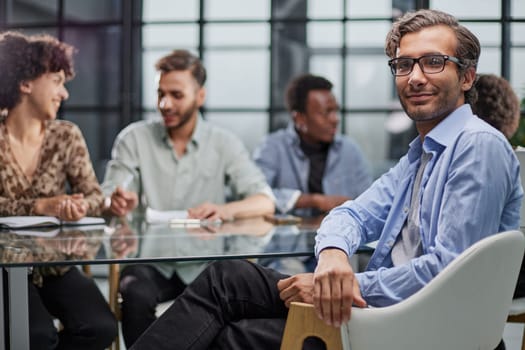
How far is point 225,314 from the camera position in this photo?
1.91 metres

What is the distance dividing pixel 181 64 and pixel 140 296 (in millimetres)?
1056

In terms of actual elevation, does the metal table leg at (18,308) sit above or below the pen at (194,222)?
below

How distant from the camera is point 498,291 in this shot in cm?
160

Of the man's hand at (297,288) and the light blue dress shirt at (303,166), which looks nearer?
the man's hand at (297,288)

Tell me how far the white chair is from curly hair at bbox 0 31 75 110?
1.68 meters

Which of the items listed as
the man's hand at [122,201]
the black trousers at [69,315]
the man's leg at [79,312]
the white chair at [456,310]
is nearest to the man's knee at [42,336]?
the black trousers at [69,315]

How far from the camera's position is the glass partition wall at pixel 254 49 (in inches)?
200

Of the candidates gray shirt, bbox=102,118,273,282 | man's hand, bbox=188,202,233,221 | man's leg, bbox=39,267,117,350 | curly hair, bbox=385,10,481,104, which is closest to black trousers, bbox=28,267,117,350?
man's leg, bbox=39,267,117,350

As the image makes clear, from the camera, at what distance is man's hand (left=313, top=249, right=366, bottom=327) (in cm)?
164

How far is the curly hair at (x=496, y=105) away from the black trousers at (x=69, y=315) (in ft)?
4.82

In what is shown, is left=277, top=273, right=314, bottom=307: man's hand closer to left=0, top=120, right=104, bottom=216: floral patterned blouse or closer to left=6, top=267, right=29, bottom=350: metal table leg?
left=6, top=267, right=29, bottom=350: metal table leg

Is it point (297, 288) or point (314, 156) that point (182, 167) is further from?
point (297, 288)

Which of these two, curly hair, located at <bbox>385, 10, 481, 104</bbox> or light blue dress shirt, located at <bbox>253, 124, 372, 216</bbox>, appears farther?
light blue dress shirt, located at <bbox>253, 124, 372, 216</bbox>

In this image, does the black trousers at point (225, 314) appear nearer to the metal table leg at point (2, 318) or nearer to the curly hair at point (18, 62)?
the metal table leg at point (2, 318)
